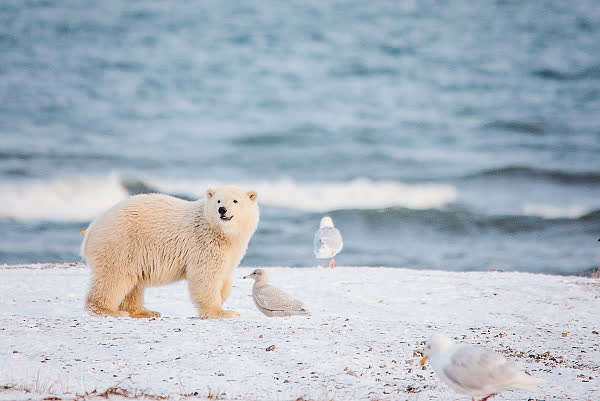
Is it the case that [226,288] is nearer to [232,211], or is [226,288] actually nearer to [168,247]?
[168,247]

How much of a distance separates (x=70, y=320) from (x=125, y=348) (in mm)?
1244

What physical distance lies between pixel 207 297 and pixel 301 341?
4.62ft

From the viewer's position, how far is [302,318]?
6.77m

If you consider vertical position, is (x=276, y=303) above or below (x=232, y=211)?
below

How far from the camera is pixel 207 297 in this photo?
22.4 ft

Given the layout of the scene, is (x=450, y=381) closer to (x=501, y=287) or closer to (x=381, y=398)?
(x=381, y=398)

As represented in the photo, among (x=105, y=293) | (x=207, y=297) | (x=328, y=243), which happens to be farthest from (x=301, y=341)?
(x=328, y=243)

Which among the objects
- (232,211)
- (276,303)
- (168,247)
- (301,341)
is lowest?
(301,341)

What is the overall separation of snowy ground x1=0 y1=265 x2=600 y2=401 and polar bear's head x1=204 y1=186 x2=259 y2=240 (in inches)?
38.8

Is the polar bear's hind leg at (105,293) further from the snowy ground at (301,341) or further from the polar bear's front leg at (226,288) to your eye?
the polar bear's front leg at (226,288)

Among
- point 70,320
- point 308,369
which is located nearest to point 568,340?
point 308,369

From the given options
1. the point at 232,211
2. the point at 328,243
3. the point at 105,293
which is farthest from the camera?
the point at 328,243

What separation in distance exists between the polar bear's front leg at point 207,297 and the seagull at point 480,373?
302cm

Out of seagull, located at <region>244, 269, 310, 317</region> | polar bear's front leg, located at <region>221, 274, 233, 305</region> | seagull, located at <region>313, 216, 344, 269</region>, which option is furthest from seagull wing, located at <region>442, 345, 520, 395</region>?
seagull, located at <region>313, 216, 344, 269</region>
